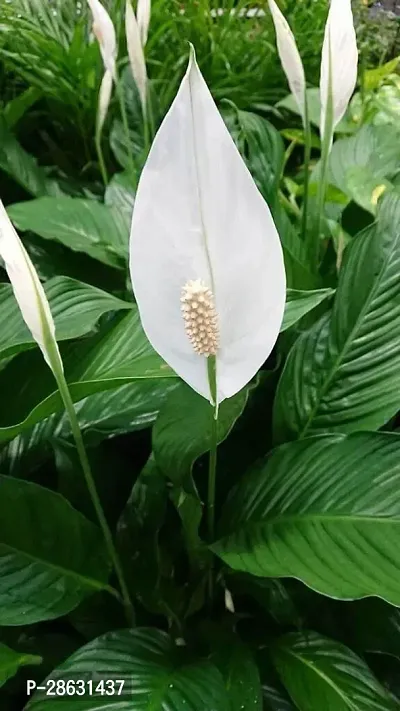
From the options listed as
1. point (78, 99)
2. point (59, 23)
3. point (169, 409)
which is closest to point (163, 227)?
point (169, 409)

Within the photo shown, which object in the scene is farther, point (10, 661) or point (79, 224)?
point (79, 224)

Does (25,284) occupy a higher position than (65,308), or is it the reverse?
(25,284)

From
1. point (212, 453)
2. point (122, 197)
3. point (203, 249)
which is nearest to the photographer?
point (203, 249)

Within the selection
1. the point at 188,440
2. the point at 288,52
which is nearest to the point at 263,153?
the point at 288,52

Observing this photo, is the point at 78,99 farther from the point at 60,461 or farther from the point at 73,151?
the point at 60,461

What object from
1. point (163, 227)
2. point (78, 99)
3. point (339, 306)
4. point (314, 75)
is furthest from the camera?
point (314, 75)

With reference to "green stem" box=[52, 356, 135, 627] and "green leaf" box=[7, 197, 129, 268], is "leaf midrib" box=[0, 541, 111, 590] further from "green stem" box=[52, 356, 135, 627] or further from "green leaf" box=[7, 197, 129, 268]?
"green leaf" box=[7, 197, 129, 268]

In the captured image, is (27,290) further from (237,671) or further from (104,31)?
(104,31)
